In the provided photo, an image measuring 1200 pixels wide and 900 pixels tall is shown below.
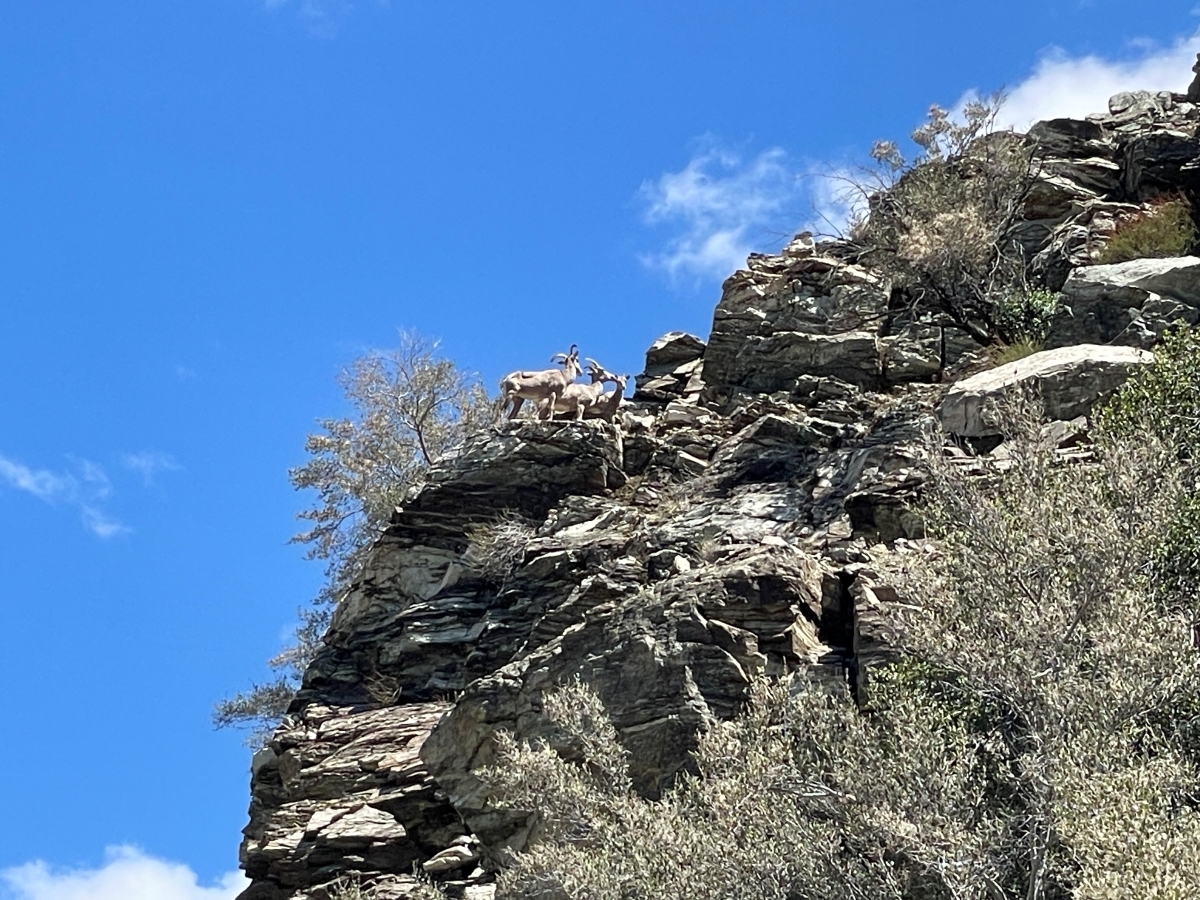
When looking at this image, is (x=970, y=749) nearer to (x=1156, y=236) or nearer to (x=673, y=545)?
(x=673, y=545)

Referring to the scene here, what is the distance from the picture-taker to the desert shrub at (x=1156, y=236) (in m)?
26.2

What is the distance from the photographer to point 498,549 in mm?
24594

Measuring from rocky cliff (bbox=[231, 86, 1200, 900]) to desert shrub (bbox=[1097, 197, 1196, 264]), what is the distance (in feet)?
1.97

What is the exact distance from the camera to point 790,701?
1702 centimetres

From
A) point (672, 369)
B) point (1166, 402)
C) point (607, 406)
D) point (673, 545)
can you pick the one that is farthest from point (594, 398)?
point (1166, 402)

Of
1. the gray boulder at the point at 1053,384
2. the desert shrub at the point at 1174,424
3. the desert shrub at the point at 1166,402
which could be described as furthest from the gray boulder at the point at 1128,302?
the desert shrub at the point at 1166,402

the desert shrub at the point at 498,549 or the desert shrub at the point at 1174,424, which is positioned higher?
the desert shrub at the point at 498,549

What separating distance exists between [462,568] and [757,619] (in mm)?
6962

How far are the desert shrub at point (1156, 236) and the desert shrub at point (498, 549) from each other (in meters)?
11.3

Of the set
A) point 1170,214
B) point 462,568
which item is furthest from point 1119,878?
point 1170,214

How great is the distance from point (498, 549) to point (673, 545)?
3295mm

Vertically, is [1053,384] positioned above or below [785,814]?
above

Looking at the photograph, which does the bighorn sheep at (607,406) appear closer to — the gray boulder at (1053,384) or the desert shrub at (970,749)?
the gray boulder at (1053,384)

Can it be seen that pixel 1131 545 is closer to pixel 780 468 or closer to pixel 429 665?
pixel 780 468
